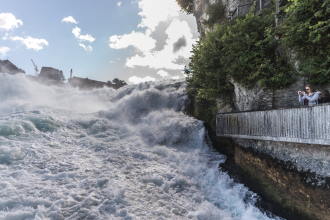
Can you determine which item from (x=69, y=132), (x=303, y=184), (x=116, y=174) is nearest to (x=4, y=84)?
(x=69, y=132)

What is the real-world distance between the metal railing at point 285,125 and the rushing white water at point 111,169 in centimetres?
262

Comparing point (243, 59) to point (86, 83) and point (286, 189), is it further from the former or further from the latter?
point (86, 83)

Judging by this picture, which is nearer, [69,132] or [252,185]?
[252,185]

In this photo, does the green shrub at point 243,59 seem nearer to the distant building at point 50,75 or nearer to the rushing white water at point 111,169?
the rushing white water at point 111,169

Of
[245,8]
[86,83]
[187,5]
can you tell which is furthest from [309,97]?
[86,83]

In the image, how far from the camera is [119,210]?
26.2 ft

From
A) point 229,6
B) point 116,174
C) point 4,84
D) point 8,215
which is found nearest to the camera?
point 8,215

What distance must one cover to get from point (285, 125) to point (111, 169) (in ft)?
27.1

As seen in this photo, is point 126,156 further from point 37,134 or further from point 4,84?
point 4,84

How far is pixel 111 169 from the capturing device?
10.9m

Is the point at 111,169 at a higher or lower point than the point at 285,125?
lower

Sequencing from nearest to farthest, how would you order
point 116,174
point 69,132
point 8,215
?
point 8,215 → point 116,174 → point 69,132

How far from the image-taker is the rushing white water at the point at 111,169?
8.02m

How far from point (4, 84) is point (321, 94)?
28.1 metres
